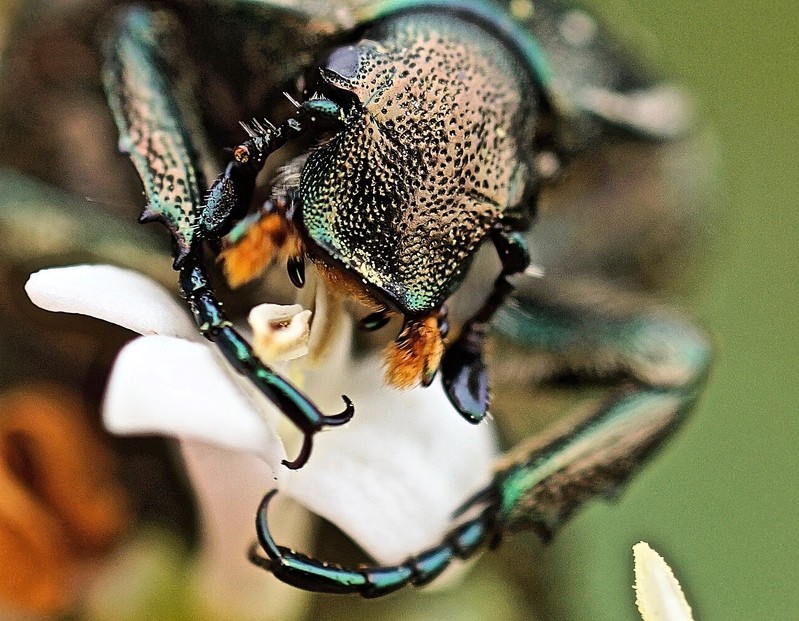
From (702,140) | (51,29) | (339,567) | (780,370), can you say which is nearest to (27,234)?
(51,29)

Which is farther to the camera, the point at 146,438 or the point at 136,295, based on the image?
the point at 146,438

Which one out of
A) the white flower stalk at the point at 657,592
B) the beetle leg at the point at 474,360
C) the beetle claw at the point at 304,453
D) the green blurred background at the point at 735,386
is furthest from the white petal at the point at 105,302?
the green blurred background at the point at 735,386

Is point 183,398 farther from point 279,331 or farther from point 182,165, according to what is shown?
point 182,165

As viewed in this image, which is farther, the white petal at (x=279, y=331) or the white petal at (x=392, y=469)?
the white petal at (x=392, y=469)

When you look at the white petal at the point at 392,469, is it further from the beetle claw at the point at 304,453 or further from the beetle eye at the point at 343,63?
the beetle eye at the point at 343,63

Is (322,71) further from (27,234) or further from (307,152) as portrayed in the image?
(27,234)

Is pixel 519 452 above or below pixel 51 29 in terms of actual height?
below
